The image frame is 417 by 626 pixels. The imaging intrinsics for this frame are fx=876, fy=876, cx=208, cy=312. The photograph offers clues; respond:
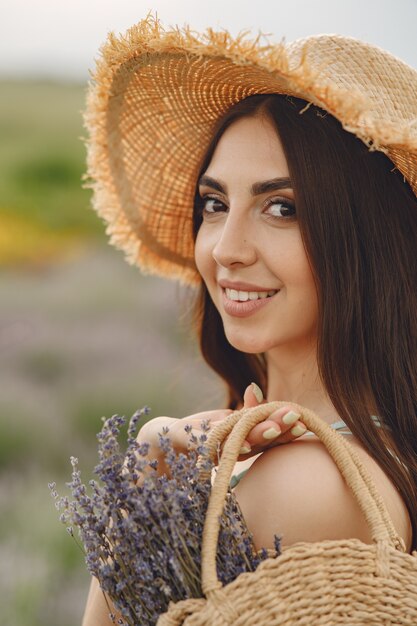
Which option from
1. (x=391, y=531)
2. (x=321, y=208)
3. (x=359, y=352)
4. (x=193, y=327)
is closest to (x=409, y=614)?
(x=391, y=531)

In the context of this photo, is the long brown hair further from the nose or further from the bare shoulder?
the bare shoulder

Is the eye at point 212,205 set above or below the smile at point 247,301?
above

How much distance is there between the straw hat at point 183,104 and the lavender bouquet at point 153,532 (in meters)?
0.76

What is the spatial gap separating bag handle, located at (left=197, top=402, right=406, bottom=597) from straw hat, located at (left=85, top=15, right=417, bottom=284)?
1.95 ft

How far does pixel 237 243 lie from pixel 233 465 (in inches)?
27.6

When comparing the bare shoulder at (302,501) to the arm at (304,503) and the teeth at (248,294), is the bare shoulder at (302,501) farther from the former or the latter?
the teeth at (248,294)

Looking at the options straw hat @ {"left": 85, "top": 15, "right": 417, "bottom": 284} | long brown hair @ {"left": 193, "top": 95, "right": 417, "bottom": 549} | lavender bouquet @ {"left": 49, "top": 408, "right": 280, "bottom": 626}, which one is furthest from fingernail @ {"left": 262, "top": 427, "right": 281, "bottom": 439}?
straw hat @ {"left": 85, "top": 15, "right": 417, "bottom": 284}

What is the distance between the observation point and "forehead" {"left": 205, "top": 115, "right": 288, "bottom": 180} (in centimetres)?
205

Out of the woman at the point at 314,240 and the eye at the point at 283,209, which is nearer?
the woman at the point at 314,240

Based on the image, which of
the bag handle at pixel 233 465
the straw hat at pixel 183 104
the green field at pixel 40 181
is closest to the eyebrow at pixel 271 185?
the straw hat at pixel 183 104

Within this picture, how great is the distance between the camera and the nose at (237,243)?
2.06 m

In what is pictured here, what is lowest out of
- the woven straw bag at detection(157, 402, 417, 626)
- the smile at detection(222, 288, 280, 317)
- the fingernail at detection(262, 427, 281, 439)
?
the woven straw bag at detection(157, 402, 417, 626)

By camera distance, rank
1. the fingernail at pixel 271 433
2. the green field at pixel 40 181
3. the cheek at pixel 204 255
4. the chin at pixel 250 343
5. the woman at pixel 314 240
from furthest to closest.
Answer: the green field at pixel 40 181 → the cheek at pixel 204 255 → the chin at pixel 250 343 → the woman at pixel 314 240 → the fingernail at pixel 271 433

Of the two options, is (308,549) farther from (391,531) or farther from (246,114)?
(246,114)
